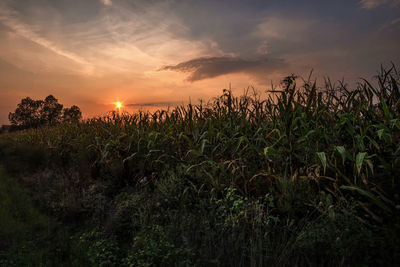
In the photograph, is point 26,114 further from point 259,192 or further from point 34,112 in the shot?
point 259,192

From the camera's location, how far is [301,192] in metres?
3.53

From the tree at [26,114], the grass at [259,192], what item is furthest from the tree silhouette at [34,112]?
the grass at [259,192]

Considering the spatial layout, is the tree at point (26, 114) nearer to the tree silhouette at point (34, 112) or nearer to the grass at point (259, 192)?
the tree silhouette at point (34, 112)

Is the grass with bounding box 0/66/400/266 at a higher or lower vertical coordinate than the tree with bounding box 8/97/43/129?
lower

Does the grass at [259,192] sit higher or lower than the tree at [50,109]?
lower

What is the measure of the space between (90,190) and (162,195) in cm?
224

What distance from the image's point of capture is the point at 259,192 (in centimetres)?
405

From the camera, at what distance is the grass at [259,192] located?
2.92 m

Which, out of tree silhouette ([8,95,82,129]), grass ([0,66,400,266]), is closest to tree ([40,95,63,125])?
tree silhouette ([8,95,82,129])

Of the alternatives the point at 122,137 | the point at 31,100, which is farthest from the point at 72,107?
the point at 122,137

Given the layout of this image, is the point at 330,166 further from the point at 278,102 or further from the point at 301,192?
the point at 278,102

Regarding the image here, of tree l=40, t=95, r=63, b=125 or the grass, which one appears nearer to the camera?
the grass

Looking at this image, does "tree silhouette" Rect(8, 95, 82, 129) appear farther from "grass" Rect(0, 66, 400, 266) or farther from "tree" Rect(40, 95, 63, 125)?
"grass" Rect(0, 66, 400, 266)

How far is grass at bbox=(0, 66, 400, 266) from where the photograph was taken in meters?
2.92
